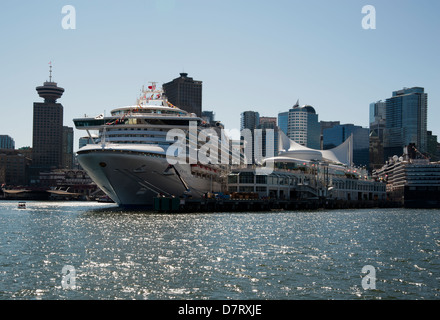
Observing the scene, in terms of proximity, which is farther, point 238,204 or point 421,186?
point 421,186

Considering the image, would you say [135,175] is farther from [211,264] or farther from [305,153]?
[305,153]

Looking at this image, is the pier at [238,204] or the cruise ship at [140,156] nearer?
the cruise ship at [140,156]

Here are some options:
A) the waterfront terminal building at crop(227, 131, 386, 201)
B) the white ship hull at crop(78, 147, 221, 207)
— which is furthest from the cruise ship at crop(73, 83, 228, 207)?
the waterfront terminal building at crop(227, 131, 386, 201)

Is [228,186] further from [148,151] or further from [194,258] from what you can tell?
[194,258]

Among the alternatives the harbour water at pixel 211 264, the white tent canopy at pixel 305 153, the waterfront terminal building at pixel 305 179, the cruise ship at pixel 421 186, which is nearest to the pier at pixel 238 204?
the waterfront terminal building at pixel 305 179

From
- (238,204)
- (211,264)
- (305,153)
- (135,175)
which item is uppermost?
(305,153)

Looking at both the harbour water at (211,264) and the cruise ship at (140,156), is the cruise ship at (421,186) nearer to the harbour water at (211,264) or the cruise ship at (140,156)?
the cruise ship at (140,156)

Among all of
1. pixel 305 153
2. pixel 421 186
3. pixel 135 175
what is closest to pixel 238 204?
pixel 135 175

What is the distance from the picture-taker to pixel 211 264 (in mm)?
33656

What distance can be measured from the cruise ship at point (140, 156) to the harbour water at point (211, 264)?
2287 cm

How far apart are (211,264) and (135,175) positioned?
4650 cm

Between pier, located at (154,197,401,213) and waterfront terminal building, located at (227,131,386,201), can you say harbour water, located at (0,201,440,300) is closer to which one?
pier, located at (154,197,401,213)

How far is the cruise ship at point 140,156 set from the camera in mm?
76250

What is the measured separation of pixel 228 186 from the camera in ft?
364
